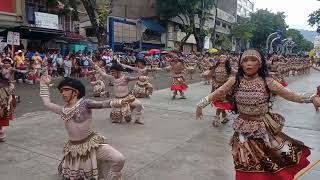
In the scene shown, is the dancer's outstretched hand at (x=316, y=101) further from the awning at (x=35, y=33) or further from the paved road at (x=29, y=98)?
the awning at (x=35, y=33)

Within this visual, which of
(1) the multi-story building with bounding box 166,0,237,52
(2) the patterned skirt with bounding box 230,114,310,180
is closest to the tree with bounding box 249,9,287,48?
(1) the multi-story building with bounding box 166,0,237,52

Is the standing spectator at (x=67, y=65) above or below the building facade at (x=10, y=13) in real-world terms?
below

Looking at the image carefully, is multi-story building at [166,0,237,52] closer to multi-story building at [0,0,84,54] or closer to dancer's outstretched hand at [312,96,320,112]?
multi-story building at [0,0,84,54]

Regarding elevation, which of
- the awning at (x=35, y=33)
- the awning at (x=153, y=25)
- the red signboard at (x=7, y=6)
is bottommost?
the awning at (x=35, y=33)

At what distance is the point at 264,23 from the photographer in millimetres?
69250

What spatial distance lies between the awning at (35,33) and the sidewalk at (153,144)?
13006mm

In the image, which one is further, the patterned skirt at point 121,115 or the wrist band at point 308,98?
the patterned skirt at point 121,115

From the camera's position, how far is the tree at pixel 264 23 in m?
69.2

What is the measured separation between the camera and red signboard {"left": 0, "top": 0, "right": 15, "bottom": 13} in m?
21.7

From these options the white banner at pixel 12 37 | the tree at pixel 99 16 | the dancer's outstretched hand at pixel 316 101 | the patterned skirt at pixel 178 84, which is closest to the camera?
the dancer's outstretched hand at pixel 316 101

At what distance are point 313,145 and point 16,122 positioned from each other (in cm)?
618

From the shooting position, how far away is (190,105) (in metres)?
12.8

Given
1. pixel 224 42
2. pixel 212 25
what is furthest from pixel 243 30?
Result: pixel 212 25

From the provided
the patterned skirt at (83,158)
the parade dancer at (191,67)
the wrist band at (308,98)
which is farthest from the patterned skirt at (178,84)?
the wrist band at (308,98)
